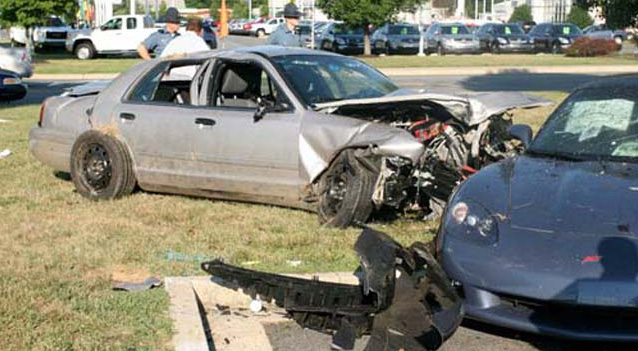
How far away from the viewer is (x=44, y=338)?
5043 mm

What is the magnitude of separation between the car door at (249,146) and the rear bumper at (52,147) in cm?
168

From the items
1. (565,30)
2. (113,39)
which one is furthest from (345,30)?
(565,30)

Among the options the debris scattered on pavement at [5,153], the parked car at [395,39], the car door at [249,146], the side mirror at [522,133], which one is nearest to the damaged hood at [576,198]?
the side mirror at [522,133]

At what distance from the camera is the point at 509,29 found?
155ft

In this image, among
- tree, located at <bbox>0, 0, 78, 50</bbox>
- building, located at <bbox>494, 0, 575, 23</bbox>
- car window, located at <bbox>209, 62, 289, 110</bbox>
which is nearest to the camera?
car window, located at <bbox>209, 62, 289, 110</bbox>

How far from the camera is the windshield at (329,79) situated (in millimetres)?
8336

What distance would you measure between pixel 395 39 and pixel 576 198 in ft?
133

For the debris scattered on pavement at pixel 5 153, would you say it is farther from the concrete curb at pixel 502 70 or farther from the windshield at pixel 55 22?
the windshield at pixel 55 22

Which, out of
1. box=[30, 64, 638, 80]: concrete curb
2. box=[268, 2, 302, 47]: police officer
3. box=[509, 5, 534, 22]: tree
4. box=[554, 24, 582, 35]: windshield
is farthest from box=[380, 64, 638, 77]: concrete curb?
box=[509, 5, 534, 22]: tree

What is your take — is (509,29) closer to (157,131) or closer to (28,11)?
(28,11)

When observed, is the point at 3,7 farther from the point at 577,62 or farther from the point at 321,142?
the point at 321,142

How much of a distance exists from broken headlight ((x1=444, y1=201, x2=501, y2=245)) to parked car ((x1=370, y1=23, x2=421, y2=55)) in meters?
40.1

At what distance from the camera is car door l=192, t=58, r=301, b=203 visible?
803 cm

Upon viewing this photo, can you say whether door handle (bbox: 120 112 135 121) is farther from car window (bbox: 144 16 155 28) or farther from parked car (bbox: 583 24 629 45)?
parked car (bbox: 583 24 629 45)
